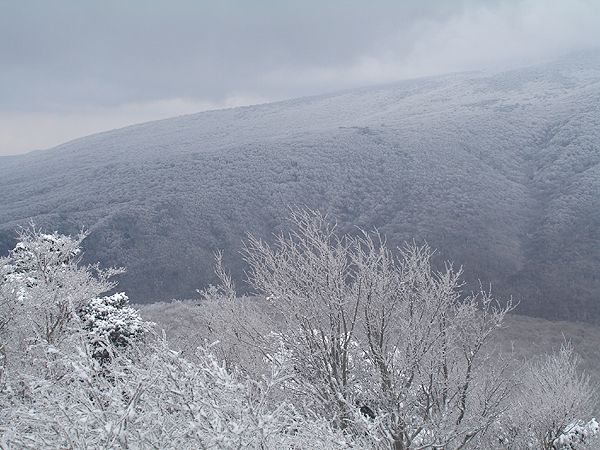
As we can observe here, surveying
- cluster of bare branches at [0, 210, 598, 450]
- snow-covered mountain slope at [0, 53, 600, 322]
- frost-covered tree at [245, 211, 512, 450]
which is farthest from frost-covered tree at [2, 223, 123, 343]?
snow-covered mountain slope at [0, 53, 600, 322]

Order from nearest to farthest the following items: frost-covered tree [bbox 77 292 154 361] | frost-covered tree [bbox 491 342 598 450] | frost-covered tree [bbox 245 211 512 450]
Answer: frost-covered tree [bbox 245 211 512 450]
frost-covered tree [bbox 491 342 598 450]
frost-covered tree [bbox 77 292 154 361]

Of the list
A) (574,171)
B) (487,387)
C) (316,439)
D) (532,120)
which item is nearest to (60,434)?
(316,439)

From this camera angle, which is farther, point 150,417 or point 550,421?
point 550,421

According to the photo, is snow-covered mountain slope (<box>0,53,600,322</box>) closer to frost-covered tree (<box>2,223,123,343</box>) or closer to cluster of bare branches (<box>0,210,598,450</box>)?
cluster of bare branches (<box>0,210,598,450</box>)

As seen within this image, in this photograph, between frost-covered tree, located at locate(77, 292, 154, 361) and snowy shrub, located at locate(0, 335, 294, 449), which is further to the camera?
frost-covered tree, located at locate(77, 292, 154, 361)

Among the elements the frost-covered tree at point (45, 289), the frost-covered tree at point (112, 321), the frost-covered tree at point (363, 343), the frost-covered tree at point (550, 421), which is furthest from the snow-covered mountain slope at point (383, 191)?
the frost-covered tree at point (363, 343)

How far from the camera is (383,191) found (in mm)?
39969

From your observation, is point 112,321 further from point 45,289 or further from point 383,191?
point 383,191

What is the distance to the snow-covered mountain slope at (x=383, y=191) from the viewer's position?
28734mm

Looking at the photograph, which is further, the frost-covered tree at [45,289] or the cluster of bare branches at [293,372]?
the frost-covered tree at [45,289]

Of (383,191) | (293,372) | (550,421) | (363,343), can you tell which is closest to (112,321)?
(293,372)

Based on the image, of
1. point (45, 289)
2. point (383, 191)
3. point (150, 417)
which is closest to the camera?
point (150, 417)

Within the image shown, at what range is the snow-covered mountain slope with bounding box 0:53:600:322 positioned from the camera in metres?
28.7

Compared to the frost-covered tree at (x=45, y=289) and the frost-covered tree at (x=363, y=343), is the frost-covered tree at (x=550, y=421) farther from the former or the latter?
the frost-covered tree at (x=45, y=289)
